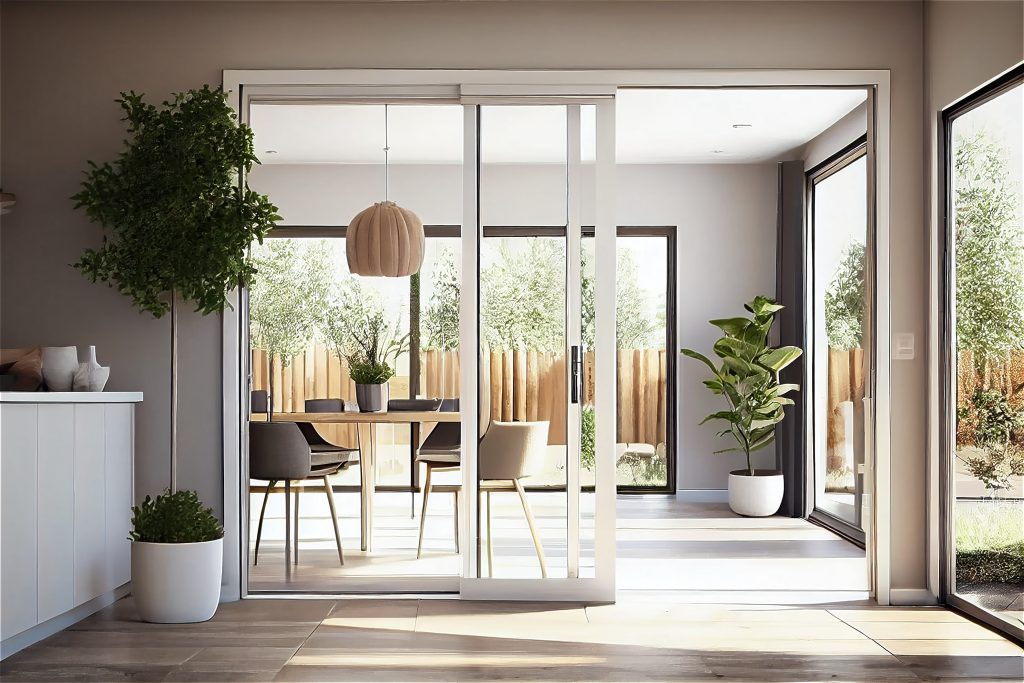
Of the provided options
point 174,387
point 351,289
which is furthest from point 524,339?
point 351,289

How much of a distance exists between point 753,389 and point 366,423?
2.98 m

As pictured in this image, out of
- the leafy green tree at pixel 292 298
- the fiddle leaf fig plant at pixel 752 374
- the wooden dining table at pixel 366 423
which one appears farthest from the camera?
the fiddle leaf fig plant at pixel 752 374

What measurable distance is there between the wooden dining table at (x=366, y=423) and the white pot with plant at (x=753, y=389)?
8.05 ft

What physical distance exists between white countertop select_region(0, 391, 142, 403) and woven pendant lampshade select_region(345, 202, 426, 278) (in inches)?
61.3

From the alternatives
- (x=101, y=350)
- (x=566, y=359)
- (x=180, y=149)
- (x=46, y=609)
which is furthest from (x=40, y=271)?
(x=566, y=359)

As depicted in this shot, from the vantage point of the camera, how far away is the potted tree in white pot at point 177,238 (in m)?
3.75

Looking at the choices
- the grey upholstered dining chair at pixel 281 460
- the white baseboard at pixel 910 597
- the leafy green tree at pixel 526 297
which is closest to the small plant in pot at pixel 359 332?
the grey upholstered dining chair at pixel 281 460

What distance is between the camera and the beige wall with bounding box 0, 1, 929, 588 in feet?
13.7

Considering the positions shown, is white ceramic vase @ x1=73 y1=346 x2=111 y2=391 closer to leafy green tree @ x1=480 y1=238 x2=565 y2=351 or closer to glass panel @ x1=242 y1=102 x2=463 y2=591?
glass panel @ x1=242 y1=102 x2=463 y2=591

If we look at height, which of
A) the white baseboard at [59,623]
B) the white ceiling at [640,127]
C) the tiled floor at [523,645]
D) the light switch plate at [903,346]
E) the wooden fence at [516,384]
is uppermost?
the white ceiling at [640,127]

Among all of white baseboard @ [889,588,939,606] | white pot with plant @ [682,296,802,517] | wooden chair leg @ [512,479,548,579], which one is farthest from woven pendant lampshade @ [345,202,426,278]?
white baseboard @ [889,588,939,606]

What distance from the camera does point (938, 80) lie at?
13.4 ft

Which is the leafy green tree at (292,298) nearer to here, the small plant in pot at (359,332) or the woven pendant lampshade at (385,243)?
the small plant in pot at (359,332)

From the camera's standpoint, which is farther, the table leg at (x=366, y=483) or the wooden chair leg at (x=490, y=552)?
the table leg at (x=366, y=483)
